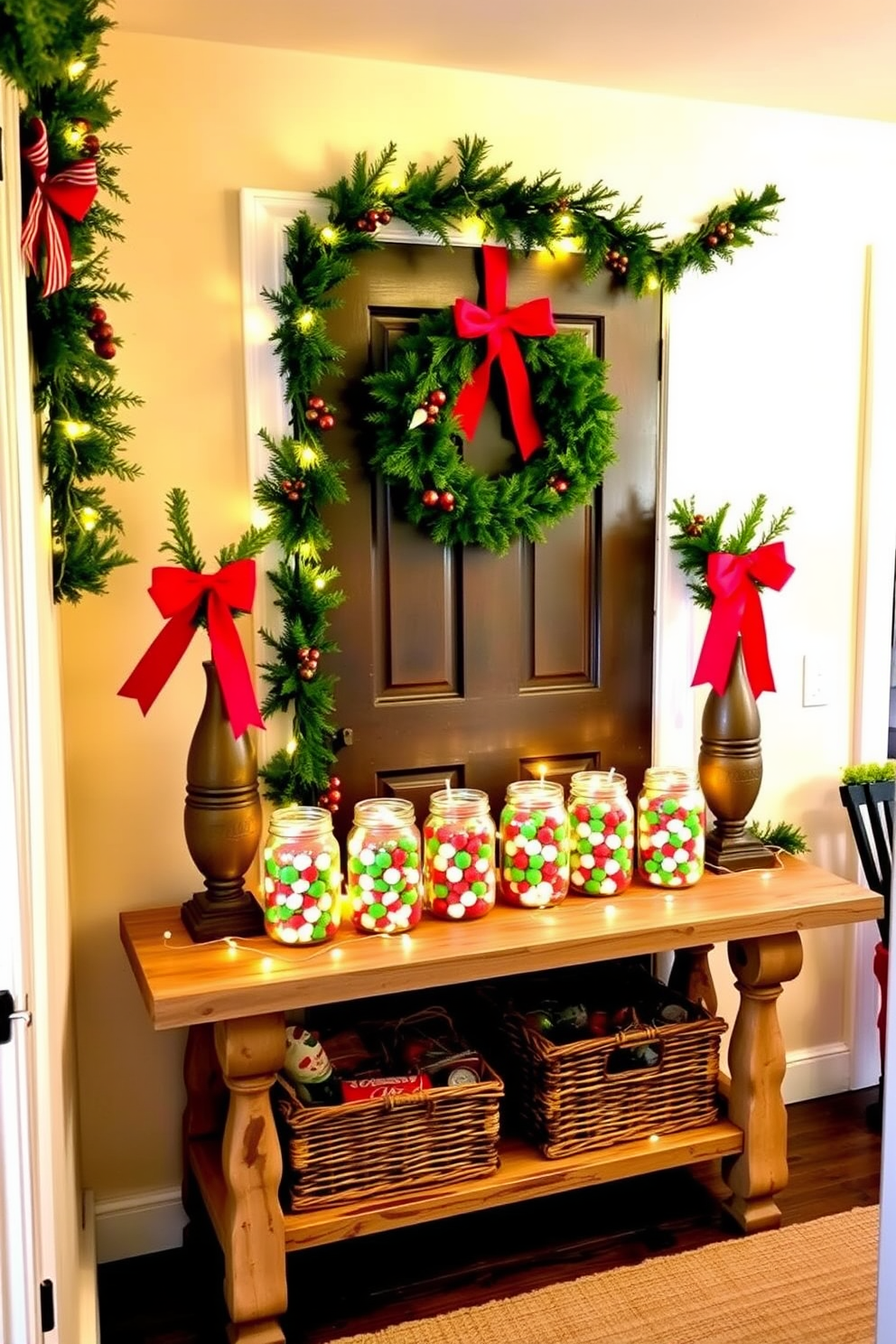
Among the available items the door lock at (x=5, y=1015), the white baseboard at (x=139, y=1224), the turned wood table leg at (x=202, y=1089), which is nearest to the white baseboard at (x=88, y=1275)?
the white baseboard at (x=139, y=1224)

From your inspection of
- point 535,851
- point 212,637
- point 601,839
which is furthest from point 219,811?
point 601,839

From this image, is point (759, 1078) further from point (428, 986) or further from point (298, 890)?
point (298, 890)

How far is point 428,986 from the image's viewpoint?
7.36ft

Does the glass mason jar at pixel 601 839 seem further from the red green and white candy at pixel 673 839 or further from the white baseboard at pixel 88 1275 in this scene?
the white baseboard at pixel 88 1275

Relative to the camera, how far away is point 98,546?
2262 mm

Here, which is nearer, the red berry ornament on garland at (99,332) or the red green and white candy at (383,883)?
the red berry ornament on garland at (99,332)

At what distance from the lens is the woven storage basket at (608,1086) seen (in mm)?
2500

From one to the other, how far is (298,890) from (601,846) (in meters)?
0.66

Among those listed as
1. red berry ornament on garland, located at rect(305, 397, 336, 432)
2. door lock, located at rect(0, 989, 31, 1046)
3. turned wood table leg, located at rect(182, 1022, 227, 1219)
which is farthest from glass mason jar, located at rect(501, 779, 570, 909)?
door lock, located at rect(0, 989, 31, 1046)

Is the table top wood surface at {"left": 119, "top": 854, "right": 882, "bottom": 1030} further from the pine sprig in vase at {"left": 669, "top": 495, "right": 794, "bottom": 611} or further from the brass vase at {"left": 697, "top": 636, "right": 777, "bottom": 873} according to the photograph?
the pine sprig in vase at {"left": 669, "top": 495, "right": 794, "bottom": 611}

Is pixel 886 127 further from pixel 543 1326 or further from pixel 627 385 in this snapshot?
pixel 543 1326

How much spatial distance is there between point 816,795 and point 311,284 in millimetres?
1803

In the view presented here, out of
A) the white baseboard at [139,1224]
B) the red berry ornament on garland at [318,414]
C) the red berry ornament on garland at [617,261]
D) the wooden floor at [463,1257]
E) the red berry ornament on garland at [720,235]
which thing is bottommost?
the wooden floor at [463,1257]

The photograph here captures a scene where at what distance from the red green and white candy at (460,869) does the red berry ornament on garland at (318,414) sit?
0.85 m
